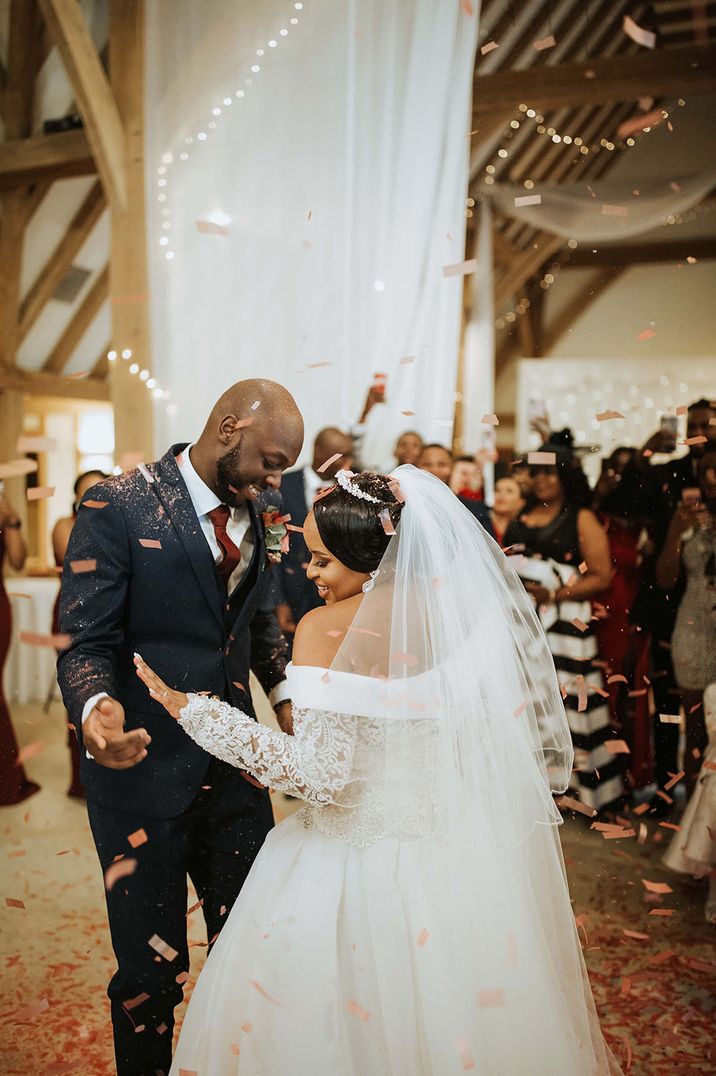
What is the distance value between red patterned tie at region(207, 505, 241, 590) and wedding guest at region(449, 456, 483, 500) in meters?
2.81

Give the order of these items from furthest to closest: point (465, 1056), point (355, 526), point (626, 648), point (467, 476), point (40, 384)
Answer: point (40, 384) → point (467, 476) → point (626, 648) → point (355, 526) → point (465, 1056)

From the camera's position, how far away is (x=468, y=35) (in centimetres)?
418

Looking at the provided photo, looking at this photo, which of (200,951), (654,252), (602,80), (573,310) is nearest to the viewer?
(200,951)

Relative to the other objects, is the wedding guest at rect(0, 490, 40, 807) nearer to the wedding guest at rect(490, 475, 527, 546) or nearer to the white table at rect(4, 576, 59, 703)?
the white table at rect(4, 576, 59, 703)

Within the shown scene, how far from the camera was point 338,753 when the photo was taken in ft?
4.82

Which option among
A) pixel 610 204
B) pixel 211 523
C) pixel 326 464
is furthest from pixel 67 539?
pixel 610 204

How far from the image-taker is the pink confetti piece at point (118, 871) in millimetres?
1653

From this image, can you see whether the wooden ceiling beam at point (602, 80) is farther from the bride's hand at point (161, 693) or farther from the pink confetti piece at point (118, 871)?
the pink confetti piece at point (118, 871)

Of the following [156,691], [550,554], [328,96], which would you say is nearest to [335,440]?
[550,554]

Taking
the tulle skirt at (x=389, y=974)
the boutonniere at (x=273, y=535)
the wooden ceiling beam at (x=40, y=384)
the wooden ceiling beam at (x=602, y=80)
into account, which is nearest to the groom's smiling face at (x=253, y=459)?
the boutonniere at (x=273, y=535)

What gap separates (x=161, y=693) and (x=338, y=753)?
31 cm

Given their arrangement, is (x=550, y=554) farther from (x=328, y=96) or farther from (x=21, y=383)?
(x=21, y=383)

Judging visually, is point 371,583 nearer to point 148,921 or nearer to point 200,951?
point 148,921

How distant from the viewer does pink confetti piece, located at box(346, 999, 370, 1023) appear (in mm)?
1397
